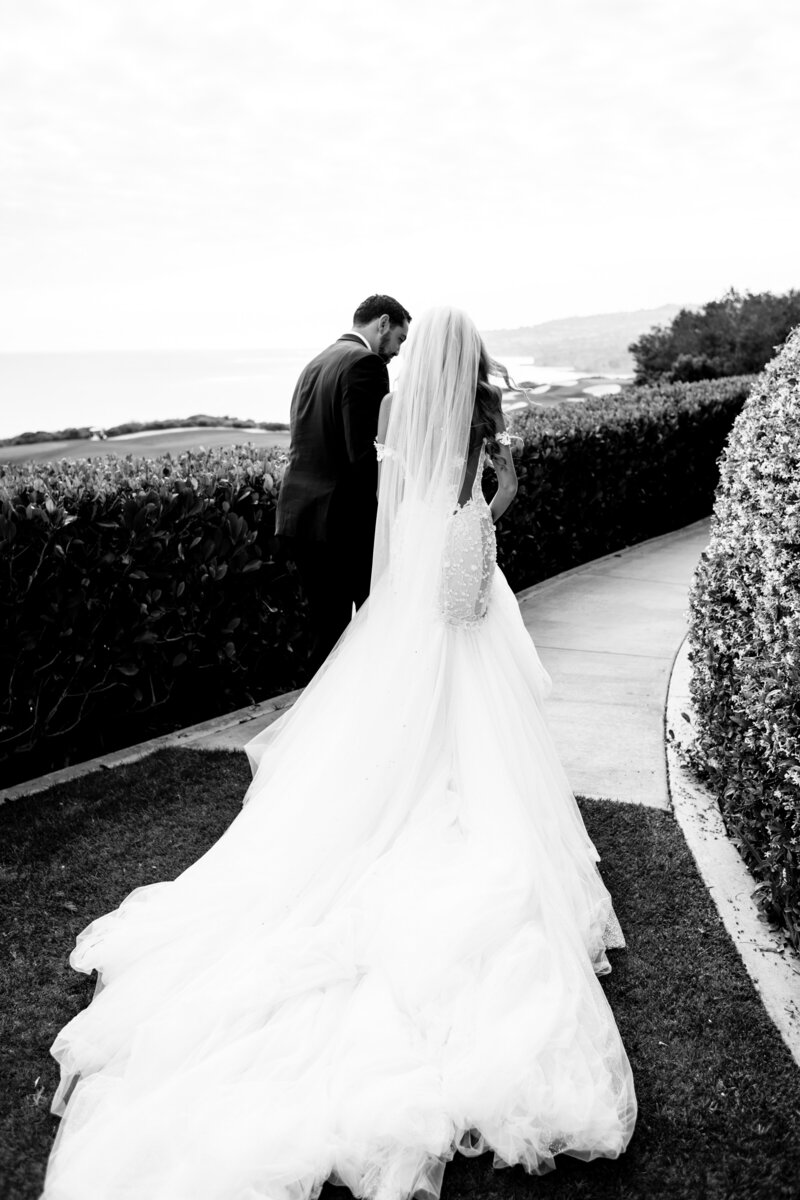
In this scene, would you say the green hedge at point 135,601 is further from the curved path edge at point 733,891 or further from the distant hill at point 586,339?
the distant hill at point 586,339

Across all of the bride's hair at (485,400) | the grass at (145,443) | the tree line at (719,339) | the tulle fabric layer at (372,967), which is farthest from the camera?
the tree line at (719,339)

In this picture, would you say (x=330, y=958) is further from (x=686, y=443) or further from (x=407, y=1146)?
(x=686, y=443)

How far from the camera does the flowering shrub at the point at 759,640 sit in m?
3.78

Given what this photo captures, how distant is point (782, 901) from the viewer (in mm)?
3865

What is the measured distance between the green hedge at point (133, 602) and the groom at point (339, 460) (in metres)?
0.70

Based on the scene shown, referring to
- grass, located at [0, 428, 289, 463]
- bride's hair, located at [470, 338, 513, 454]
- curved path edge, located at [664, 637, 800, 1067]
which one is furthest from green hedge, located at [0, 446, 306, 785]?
grass, located at [0, 428, 289, 463]

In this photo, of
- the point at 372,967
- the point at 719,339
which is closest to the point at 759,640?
the point at 372,967

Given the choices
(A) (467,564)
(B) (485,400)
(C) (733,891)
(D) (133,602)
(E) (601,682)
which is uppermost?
(B) (485,400)

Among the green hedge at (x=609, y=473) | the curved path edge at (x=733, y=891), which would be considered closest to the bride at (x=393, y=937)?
the curved path edge at (x=733, y=891)

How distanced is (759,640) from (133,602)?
322cm

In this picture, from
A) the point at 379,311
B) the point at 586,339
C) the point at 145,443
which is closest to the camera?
the point at 379,311

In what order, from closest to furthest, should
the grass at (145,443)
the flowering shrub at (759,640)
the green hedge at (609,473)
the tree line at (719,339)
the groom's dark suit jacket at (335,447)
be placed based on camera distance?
1. the flowering shrub at (759,640)
2. the groom's dark suit jacket at (335,447)
3. the green hedge at (609,473)
4. the grass at (145,443)
5. the tree line at (719,339)

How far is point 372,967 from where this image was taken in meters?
3.32

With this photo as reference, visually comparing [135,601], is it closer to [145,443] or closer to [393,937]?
[393,937]
